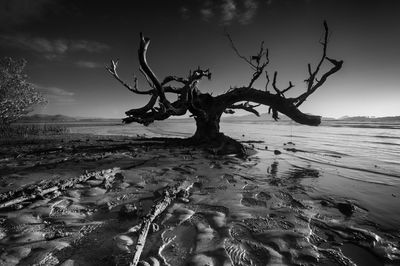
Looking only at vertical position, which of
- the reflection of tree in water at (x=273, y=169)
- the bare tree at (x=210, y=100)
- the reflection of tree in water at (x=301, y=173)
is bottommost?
the reflection of tree in water at (x=301, y=173)

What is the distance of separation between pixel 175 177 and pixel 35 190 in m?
2.61

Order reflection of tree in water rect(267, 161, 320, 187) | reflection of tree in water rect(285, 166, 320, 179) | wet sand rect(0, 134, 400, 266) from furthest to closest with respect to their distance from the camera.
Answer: reflection of tree in water rect(285, 166, 320, 179) → reflection of tree in water rect(267, 161, 320, 187) → wet sand rect(0, 134, 400, 266)

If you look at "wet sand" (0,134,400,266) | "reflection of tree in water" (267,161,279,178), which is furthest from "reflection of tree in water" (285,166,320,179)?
"wet sand" (0,134,400,266)

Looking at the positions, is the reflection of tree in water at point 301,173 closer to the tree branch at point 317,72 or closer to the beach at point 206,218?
the beach at point 206,218

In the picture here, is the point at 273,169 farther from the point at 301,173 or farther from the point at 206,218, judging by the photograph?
the point at 206,218

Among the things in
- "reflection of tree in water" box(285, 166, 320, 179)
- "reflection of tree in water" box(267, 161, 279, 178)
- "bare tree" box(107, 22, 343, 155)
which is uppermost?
"bare tree" box(107, 22, 343, 155)

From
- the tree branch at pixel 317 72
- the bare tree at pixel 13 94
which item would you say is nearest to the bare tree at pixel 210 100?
the tree branch at pixel 317 72

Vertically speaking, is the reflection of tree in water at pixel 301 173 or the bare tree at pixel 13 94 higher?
the bare tree at pixel 13 94

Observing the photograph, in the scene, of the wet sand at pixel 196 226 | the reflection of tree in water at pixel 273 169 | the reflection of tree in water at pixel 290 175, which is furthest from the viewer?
the reflection of tree in water at pixel 273 169

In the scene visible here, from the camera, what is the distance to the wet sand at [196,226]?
87.2 inches

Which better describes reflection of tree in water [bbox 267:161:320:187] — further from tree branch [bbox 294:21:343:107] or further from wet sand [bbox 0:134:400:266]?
tree branch [bbox 294:21:343:107]

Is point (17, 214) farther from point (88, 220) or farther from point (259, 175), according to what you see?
point (259, 175)

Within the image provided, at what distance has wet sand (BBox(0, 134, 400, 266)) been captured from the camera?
7.27 ft

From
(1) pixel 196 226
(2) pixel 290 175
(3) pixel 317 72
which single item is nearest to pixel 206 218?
(1) pixel 196 226
